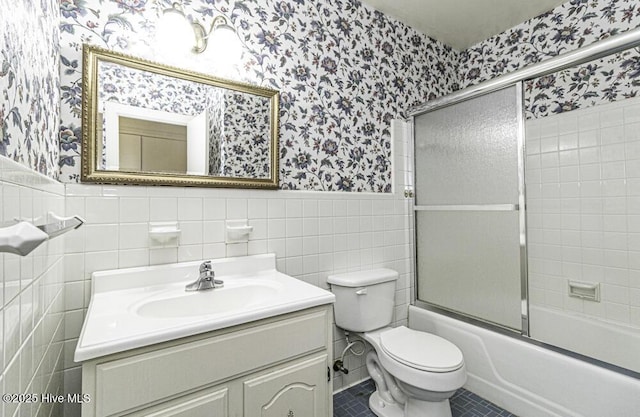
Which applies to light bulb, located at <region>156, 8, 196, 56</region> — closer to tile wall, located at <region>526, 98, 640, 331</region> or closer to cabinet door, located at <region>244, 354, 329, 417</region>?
cabinet door, located at <region>244, 354, 329, 417</region>

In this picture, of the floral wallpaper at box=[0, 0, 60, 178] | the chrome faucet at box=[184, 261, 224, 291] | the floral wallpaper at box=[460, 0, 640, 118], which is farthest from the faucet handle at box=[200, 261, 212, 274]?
the floral wallpaper at box=[460, 0, 640, 118]

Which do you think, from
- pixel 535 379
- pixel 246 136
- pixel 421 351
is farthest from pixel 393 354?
pixel 246 136

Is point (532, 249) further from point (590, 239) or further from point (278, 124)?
point (278, 124)

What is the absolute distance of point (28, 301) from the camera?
61 cm

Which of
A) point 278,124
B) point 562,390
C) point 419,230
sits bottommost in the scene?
point 562,390

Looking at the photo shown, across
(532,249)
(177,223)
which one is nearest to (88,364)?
(177,223)

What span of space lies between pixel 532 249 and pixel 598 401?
110cm

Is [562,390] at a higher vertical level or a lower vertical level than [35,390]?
lower

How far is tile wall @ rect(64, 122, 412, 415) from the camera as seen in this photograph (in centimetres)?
116

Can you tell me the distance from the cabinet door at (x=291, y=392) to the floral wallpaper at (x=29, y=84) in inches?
34.6

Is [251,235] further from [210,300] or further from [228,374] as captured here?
[228,374]

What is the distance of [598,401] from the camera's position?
1.36m

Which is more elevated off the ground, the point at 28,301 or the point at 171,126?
the point at 171,126

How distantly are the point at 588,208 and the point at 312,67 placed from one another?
203 centimetres
